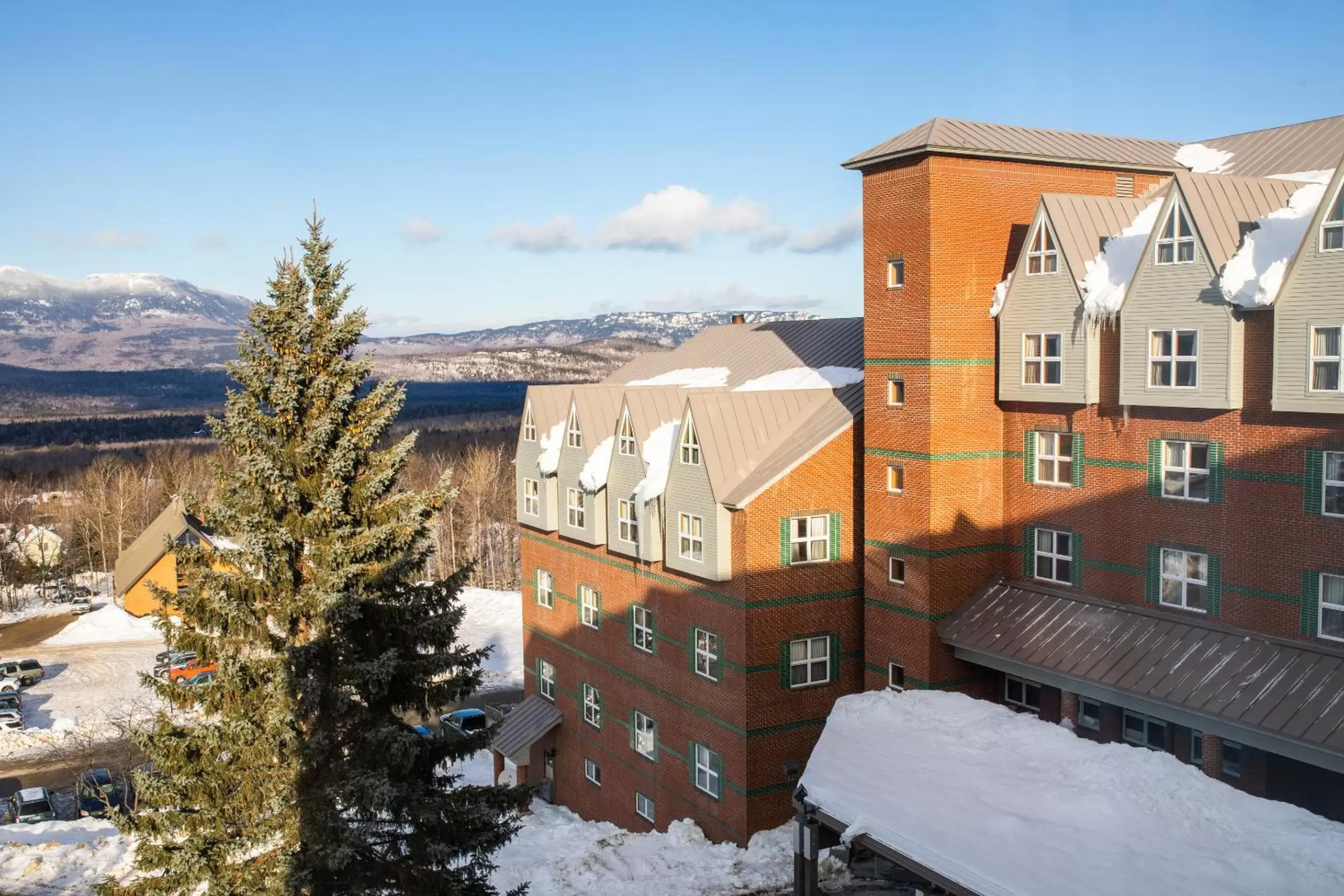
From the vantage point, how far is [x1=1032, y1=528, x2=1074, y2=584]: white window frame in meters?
26.4

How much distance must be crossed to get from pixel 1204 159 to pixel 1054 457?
447 inches

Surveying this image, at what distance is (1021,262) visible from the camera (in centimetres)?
2633

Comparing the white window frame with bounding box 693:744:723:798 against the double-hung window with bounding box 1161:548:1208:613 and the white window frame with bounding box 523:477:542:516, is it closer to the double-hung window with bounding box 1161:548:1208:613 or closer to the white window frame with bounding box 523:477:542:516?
the double-hung window with bounding box 1161:548:1208:613

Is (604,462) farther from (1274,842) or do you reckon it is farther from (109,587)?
(109,587)

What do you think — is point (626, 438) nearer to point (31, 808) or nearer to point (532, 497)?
point (532, 497)

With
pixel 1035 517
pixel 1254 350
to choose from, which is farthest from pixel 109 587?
pixel 1254 350

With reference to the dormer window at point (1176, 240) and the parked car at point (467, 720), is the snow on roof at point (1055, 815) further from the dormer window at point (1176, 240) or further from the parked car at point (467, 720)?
the parked car at point (467, 720)

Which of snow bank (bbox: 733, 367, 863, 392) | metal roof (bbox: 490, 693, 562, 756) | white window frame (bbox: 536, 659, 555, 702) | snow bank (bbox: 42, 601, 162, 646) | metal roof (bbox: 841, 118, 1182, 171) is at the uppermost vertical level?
metal roof (bbox: 841, 118, 1182, 171)

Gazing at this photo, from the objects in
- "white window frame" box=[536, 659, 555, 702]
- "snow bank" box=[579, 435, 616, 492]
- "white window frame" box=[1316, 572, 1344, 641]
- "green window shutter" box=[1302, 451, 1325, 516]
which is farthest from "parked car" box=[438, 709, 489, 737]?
"green window shutter" box=[1302, 451, 1325, 516]

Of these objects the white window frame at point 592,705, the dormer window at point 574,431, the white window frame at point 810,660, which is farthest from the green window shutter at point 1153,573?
the dormer window at point 574,431

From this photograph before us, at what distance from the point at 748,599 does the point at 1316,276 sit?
15.0 m

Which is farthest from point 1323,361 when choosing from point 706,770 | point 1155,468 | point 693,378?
point 693,378

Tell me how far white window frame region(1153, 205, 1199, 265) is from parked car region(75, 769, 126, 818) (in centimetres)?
3639

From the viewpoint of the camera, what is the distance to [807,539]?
29.0m
